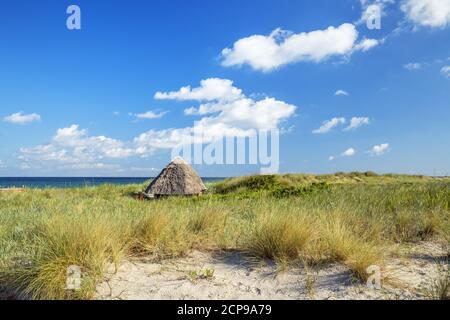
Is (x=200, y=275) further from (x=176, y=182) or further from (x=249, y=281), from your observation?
(x=176, y=182)

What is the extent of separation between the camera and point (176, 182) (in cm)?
1808

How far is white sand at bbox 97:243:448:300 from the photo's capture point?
398 centimetres

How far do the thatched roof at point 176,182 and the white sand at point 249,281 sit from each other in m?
12.8

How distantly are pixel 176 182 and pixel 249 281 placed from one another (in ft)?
45.7

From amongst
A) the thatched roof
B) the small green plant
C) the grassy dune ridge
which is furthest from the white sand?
the thatched roof

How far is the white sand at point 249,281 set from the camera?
13.1 ft

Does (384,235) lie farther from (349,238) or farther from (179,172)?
(179,172)

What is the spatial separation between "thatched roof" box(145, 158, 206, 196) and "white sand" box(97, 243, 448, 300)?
1281cm
